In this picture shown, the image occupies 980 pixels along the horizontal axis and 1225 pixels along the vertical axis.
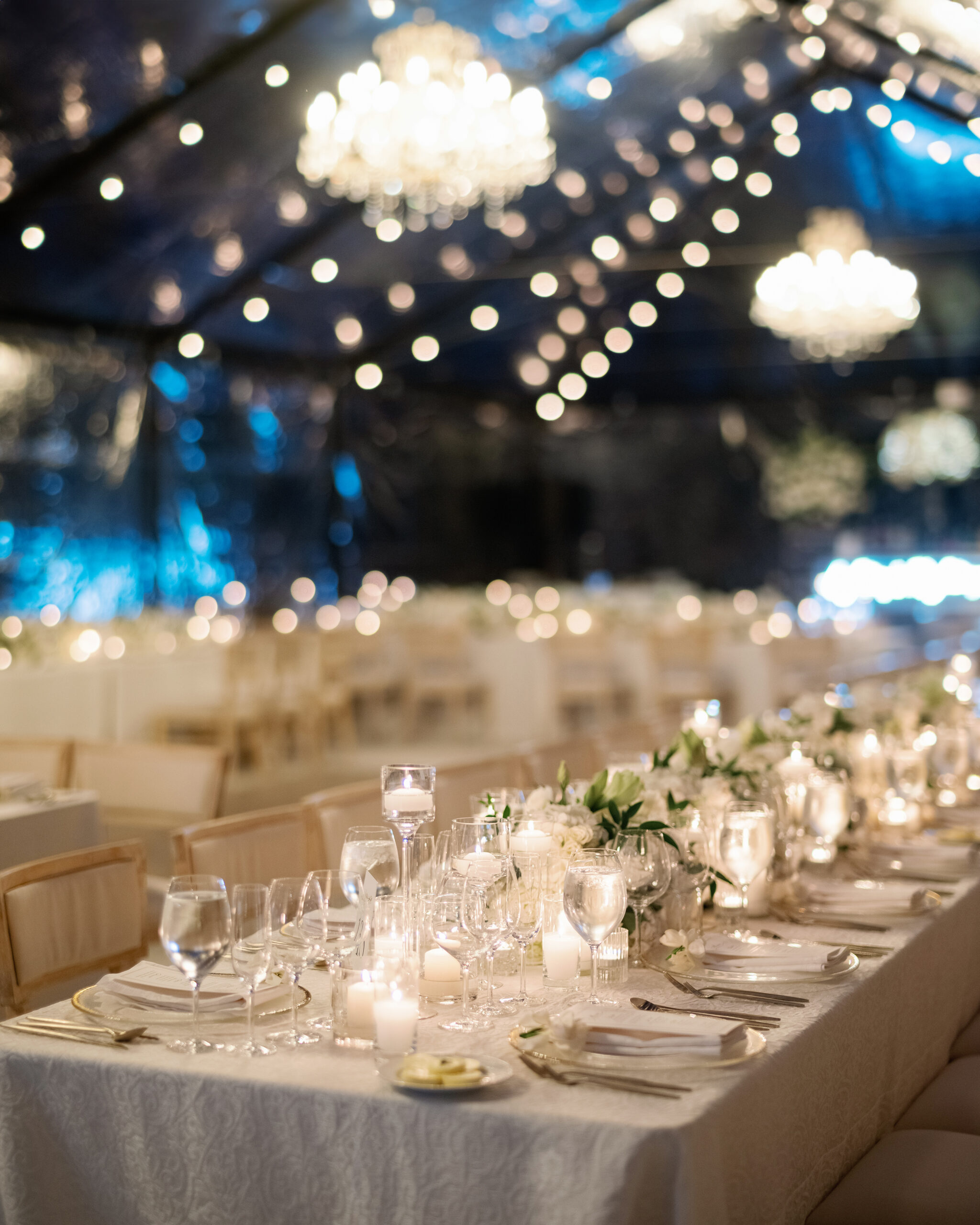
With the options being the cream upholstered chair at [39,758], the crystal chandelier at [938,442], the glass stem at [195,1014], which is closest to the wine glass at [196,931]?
the glass stem at [195,1014]

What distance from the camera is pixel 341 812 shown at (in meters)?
3.15

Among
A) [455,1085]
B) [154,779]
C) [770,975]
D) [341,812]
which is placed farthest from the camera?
[154,779]

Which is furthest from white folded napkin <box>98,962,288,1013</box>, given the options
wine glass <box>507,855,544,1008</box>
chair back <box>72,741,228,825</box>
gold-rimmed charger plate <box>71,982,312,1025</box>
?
chair back <box>72,741,228,825</box>

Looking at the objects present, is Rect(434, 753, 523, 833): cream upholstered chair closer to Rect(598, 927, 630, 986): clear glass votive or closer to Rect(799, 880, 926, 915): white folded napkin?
Rect(799, 880, 926, 915): white folded napkin

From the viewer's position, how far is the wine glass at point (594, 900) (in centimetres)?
182

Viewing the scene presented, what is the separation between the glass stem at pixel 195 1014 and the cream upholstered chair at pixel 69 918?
28.8 inches

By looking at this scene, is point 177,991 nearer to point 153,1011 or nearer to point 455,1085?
point 153,1011

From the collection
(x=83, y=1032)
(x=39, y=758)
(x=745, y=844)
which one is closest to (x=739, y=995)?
(x=745, y=844)

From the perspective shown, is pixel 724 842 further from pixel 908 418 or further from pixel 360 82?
pixel 908 418

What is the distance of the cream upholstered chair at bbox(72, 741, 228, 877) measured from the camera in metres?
3.84

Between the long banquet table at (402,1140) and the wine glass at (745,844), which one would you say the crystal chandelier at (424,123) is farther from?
the long banquet table at (402,1140)

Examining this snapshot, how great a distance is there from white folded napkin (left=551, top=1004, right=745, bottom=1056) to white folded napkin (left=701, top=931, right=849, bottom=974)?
328 mm

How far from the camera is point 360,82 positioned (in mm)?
6977

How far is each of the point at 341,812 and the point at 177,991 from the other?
48.4 inches
